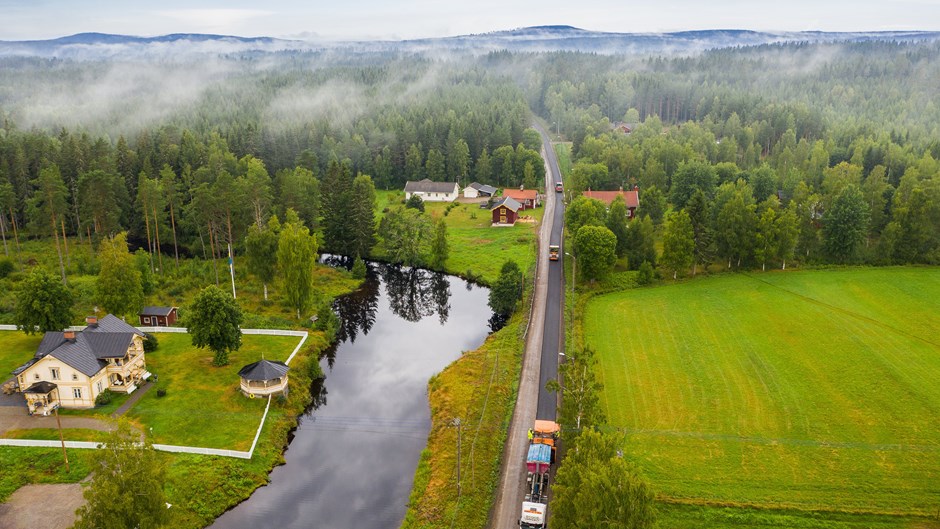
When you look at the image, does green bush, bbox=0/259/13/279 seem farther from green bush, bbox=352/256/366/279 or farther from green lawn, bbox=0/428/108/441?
green lawn, bbox=0/428/108/441

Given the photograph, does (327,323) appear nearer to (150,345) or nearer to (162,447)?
(150,345)

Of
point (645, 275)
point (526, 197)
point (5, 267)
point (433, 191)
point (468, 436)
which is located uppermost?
point (526, 197)

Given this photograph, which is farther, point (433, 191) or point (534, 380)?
point (433, 191)

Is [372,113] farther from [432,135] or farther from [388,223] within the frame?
[388,223]

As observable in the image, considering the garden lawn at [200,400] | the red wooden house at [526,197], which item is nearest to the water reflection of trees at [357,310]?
the garden lawn at [200,400]

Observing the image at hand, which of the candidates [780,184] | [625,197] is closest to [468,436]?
[625,197]

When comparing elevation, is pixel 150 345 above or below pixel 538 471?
above

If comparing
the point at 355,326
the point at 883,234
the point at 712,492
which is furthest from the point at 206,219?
the point at 883,234

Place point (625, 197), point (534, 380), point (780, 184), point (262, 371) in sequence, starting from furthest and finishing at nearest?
point (780, 184) < point (625, 197) < point (534, 380) < point (262, 371)
